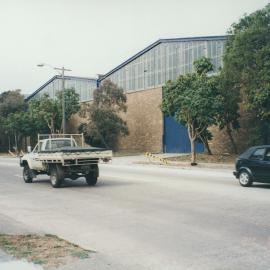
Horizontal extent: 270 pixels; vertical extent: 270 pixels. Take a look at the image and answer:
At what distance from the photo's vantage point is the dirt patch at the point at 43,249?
659cm

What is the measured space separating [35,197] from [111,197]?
2420 millimetres

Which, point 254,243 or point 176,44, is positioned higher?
point 176,44

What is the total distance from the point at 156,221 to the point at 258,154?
7.55 metres

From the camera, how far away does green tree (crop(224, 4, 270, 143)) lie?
2562cm

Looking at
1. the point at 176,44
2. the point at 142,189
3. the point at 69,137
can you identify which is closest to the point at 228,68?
the point at 69,137

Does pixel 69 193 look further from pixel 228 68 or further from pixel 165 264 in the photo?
pixel 228 68

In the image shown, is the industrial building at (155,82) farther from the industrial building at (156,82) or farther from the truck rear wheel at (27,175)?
the truck rear wheel at (27,175)

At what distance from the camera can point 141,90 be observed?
52.3m

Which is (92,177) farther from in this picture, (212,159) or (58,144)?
(212,159)

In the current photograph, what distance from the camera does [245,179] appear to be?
1636 centimetres

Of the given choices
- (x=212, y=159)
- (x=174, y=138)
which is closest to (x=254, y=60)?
(x=212, y=159)

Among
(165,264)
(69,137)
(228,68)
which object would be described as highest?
(228,68)

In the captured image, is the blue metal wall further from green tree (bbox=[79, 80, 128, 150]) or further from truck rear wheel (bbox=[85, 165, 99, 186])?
truck rear wheel (bbox=[85, 165, 99, 186])

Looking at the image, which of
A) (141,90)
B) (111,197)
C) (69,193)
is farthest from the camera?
(141,90)
